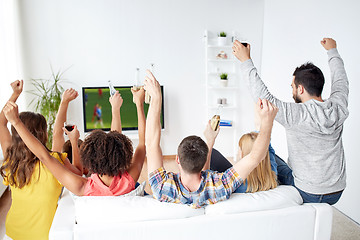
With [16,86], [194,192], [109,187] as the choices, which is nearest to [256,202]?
[194,192]

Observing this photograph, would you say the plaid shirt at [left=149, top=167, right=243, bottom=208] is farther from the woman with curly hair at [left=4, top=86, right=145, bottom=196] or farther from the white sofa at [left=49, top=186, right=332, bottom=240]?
the woman with curly hair at [left=4, top=86, right=145, bottom=196]

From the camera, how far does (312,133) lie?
1859 mm

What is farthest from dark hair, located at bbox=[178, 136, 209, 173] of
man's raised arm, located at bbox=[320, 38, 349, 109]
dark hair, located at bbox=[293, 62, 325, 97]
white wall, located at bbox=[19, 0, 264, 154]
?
white wall, located at bbox=[19, 0, 264, 154]

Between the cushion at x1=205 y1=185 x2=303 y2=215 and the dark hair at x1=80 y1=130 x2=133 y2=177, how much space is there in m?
0.51

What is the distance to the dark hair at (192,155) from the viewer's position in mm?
1608

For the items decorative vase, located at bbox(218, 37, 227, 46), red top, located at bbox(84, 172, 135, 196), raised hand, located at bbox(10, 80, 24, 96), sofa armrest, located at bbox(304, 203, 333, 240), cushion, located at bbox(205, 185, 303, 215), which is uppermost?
decorative vase, located at bbox(218, 37, 227, 46)

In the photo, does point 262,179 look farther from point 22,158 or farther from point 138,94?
point 22,158

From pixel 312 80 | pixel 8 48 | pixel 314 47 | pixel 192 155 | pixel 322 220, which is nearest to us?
pixel 192 155

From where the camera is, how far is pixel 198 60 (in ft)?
17.5

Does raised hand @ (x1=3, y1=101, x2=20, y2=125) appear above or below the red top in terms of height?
above

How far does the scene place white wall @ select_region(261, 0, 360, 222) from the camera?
332 cm

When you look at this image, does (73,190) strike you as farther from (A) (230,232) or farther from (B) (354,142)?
(B) (354,142)

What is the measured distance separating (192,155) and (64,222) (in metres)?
0.67

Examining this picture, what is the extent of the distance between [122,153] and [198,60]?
3758 mm
